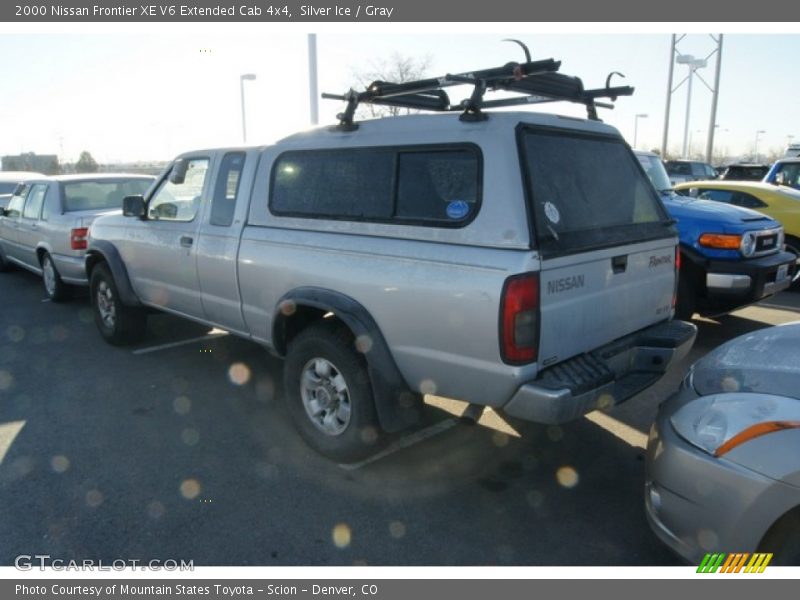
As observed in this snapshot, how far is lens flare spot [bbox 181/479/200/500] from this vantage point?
355 cm

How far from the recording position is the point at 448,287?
10.2 ft

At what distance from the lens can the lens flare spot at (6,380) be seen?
5.33m

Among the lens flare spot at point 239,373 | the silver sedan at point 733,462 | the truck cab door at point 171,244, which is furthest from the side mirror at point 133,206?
the silver sedan at point 733,462

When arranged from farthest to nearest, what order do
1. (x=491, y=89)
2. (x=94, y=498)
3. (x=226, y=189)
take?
(x=226, y=189)
(x=491, y=89)
(x=94, y=498)

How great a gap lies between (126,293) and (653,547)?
16.4 feet

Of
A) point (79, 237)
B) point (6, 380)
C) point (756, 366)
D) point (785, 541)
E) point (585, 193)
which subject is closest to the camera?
point (785, 541)

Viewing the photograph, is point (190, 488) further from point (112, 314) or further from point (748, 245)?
point (748, 245)

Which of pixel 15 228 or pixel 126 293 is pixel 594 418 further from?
pixel 15 228

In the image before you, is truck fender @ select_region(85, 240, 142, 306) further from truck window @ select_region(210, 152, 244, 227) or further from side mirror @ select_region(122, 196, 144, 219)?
truck window @ select_region(210, 152, 244, 227)

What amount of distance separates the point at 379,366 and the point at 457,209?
973 millimetres

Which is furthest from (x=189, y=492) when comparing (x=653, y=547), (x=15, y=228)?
(x=15, y=228)

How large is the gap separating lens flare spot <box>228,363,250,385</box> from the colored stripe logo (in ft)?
12.9

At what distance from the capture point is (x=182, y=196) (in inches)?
206

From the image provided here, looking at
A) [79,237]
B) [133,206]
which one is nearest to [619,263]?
[133,206]
